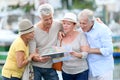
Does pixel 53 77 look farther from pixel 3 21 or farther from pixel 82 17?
pixel 3 21

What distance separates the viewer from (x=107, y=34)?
14.4 feet

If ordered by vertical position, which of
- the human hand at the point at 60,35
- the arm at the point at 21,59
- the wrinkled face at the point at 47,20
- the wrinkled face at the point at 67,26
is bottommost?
the arm at the point at 21,59

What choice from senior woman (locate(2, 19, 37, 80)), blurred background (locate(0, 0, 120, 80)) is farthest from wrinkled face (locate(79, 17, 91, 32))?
blurred background (locate(0, 0, 120, 80))

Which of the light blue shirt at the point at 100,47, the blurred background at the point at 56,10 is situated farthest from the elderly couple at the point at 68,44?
the blurred background at the point at 56,10

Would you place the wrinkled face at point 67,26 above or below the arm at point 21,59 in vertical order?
above

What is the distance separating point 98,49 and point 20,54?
2.86 feet

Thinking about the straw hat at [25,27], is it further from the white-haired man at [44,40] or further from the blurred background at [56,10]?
the blurred background at [56,10]

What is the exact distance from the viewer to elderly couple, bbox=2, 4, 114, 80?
4.20 m

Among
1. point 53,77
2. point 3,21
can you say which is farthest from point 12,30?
point 53,77

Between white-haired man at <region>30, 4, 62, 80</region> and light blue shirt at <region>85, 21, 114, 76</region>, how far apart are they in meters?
0.39

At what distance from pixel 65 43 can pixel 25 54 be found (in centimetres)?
46

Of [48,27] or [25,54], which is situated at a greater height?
[48,27]

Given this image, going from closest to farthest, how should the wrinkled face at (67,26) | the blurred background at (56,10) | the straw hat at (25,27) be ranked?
1. the straw hat at (25,27)
2. the wrinkled face at (67,26)
3. the blurred background at (56,10)

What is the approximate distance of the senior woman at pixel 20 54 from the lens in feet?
13.6
